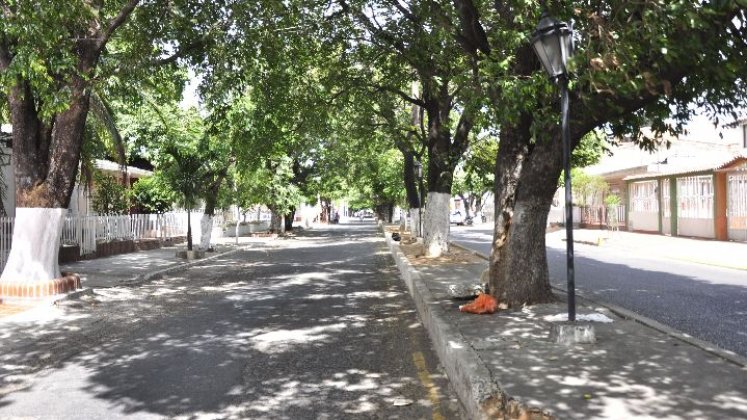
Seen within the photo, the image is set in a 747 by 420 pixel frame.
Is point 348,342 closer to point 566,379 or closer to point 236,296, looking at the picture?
point 566,379

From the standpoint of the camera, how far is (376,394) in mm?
5305

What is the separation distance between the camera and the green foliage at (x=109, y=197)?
23.7 metres

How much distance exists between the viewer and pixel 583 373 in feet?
16.8

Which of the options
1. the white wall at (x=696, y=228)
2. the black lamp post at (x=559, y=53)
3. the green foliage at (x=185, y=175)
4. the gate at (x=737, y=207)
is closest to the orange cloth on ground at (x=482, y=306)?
the black lamp post at (x=559, y=53)

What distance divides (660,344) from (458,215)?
56.8m

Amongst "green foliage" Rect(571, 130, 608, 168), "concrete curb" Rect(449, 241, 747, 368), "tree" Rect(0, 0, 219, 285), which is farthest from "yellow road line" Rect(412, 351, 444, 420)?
"tree" Rect(0, 0, 219, 285)

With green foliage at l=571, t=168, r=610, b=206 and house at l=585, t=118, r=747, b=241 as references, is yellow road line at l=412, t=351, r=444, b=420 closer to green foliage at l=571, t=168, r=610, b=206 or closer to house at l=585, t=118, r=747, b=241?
house at l=585, t=118, r=747, b=241

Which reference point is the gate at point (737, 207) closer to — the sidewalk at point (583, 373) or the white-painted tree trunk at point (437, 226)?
the white-painted tree trunk at point (437, 226)

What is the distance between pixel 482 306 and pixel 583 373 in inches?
Result: 112

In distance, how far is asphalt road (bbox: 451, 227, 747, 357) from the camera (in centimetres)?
780

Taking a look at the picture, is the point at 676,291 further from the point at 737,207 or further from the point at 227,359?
the point at 737,207

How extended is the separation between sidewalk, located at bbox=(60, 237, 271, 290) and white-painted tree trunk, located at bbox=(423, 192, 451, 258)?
6795 millimetres

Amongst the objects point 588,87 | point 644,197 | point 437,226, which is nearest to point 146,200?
point 437,226

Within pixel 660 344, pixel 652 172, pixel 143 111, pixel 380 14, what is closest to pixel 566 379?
pixel 660 344
